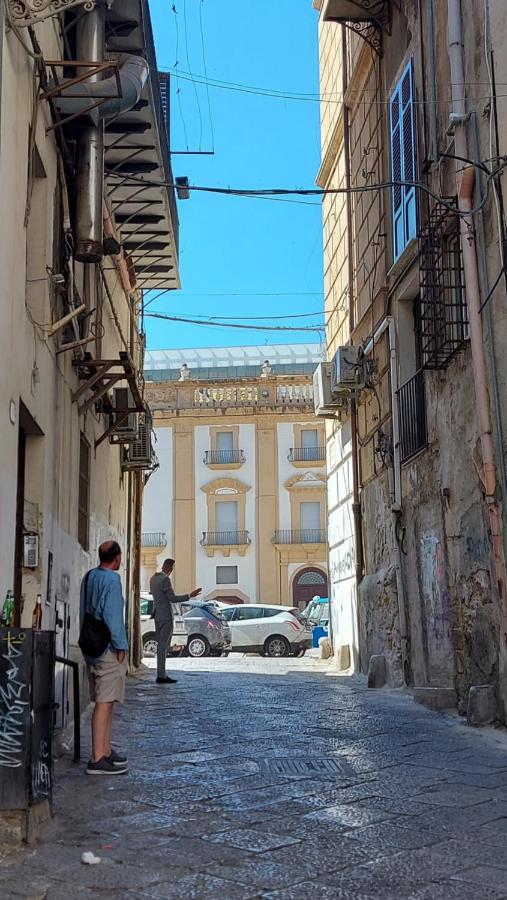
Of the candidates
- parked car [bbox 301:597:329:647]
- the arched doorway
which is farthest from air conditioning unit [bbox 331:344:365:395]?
the arched doorway

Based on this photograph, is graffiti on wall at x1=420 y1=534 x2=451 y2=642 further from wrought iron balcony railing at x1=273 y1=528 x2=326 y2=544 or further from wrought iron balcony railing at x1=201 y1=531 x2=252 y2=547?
wrought iron balcony railing at x1=201 y1=531 x2=252 y2=547

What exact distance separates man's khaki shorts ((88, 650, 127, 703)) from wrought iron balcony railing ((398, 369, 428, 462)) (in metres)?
5.80

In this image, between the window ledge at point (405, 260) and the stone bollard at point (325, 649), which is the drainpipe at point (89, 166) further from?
the stone bollard at point (325, 649)

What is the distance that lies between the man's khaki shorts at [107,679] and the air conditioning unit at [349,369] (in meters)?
9.56

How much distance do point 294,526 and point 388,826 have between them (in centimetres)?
4238

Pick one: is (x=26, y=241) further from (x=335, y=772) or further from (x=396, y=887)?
(x=396, y=887)

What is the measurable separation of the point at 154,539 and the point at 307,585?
25.7 feet

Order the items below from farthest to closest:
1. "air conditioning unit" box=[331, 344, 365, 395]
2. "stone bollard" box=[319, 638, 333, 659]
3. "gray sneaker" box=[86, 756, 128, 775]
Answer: "stone bollard" box=[319, 638, 333, 659] < "air conditioning unit" box=[331, 344, 365, 395] < "gray sneaker" box=[86, 756, 128, 775]

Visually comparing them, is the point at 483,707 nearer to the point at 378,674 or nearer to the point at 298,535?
the point at 378,674

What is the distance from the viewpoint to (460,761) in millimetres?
6555

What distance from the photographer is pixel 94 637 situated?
6.32 m

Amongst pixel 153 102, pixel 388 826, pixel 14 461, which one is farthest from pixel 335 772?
pixel 153 102

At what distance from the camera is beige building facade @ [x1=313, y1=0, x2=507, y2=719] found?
28.4ft

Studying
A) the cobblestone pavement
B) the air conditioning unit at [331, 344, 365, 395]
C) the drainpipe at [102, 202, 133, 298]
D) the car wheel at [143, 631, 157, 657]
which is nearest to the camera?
the cobblestone pavement
